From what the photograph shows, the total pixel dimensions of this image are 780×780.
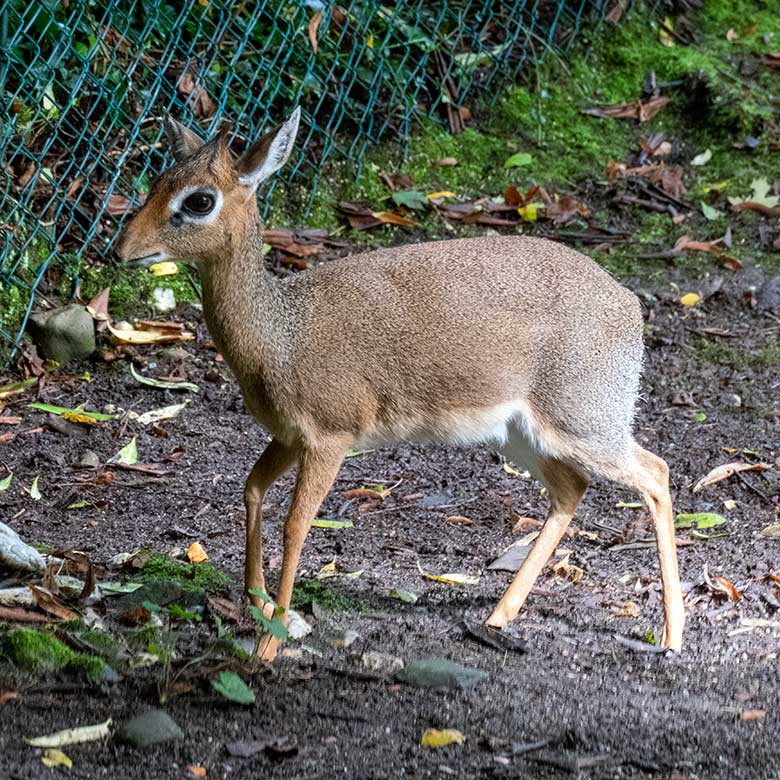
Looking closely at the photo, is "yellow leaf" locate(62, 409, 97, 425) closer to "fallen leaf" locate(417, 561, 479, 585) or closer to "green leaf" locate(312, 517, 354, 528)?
"green leaf" locate(312, 517, 354, 528)

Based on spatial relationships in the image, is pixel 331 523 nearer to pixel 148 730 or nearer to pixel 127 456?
pixel 127 456

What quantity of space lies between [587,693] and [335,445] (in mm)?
1086

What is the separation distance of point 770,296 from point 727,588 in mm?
3025

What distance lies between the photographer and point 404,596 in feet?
15.7

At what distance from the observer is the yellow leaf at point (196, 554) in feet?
16.4

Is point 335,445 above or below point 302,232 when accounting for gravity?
above

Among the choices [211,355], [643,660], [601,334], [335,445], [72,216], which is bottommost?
[211,355]

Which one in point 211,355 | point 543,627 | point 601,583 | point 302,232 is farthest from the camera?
point 302,232

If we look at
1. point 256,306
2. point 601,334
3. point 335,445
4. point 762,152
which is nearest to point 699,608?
point 601,334

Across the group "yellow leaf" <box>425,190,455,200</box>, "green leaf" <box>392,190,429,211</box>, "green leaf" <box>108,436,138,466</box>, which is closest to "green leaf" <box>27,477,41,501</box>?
"green leaf" <box>108,436,138,466</box>

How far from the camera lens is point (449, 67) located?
859cm

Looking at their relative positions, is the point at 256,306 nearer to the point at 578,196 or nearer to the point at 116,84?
the point at 116,84

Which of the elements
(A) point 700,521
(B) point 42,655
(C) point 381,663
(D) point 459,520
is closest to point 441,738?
(C) point 381,663

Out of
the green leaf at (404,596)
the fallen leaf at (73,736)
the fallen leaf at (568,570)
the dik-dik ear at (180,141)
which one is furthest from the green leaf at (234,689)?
the fallen leaf at (568,570)
